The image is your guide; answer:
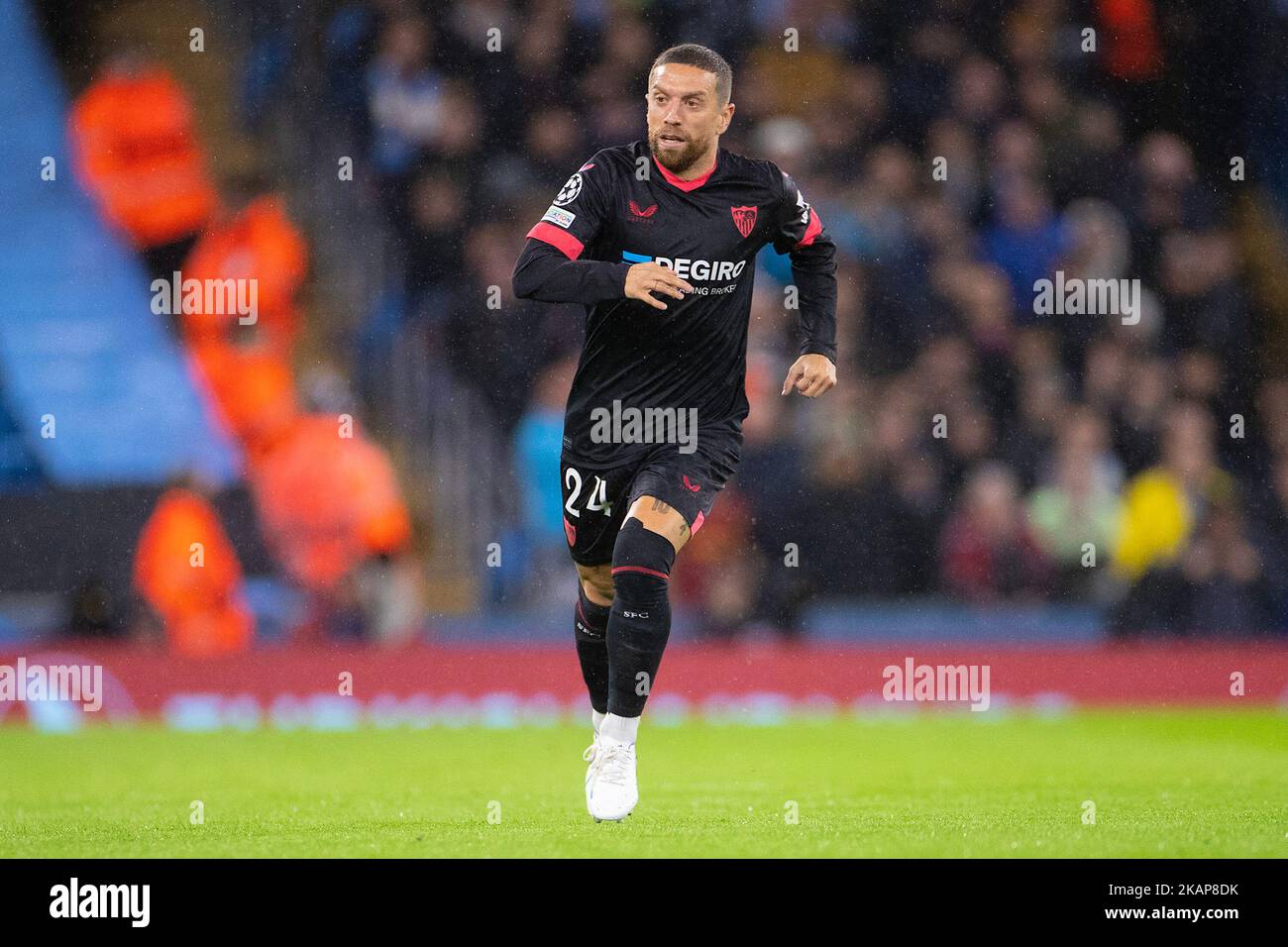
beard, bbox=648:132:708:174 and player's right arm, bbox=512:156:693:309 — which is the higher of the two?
beard, bbox=648:132:708:174

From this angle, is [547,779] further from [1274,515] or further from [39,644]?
[1274,515]

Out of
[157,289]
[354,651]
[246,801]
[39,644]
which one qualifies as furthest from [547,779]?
[157,289]

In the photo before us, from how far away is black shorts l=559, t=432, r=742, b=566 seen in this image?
596cm

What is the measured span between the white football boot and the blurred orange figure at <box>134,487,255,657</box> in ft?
22.4

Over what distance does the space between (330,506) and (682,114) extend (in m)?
6.98

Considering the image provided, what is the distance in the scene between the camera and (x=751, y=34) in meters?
14.9

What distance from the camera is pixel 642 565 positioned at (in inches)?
227

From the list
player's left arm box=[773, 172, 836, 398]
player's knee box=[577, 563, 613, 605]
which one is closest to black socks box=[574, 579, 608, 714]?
player's knee box=[577, 563, 613, 605]

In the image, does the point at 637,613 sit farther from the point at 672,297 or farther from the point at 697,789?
the point at 697,789

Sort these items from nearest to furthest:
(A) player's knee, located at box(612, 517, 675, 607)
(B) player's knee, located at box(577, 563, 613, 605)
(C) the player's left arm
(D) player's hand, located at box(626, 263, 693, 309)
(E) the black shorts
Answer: (D) player's hand, located at box(626, 263, 693, 309), (A) player's knee, located at box(612, 517, 675, 607), (E) the black shorts, (C) the player's left arm, (B) player's knee, located at box(577, 563, 613, 605)

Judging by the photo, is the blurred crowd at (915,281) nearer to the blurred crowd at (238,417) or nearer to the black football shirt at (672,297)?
the blurred crowd at (238,417)

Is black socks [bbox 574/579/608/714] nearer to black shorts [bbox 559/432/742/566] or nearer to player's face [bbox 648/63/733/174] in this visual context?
black shorts [bbox 559/432/742/566]

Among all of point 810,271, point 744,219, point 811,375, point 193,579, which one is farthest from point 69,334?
point 811,375

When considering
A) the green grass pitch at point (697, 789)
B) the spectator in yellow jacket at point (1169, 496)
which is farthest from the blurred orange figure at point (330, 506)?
the spectator in yellow jacket at point (1169, 496)
